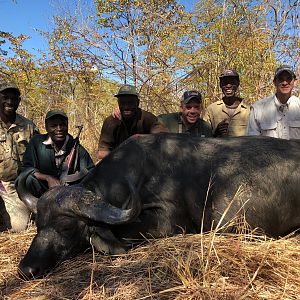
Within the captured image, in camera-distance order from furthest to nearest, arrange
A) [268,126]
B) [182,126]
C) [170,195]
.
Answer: [182,126]
[268,126]
[170,195]

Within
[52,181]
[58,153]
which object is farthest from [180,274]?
[58,153]

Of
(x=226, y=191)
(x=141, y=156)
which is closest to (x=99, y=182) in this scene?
(x=141, y=156)

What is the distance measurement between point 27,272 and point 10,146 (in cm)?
274

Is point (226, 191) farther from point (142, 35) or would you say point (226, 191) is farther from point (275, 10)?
point (142, 35)

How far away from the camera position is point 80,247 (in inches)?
142

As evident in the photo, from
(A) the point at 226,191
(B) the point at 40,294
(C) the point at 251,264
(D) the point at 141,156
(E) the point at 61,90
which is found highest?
(E) the point at 61,90

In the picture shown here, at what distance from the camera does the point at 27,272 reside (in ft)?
10.5

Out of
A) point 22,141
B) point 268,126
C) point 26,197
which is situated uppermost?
point 268,126

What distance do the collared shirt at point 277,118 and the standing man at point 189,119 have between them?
75cm

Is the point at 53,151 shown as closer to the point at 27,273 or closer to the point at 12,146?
the point at 12,146

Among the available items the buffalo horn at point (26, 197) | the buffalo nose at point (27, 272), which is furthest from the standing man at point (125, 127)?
the buffalo nose at point (27, 272)

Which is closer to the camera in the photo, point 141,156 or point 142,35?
point 141,156

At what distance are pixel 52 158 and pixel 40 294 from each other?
2.39m

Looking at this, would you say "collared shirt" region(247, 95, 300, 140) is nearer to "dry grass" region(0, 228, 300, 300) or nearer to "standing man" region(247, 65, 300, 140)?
"standing man" region(247, 65, 300, 140)
